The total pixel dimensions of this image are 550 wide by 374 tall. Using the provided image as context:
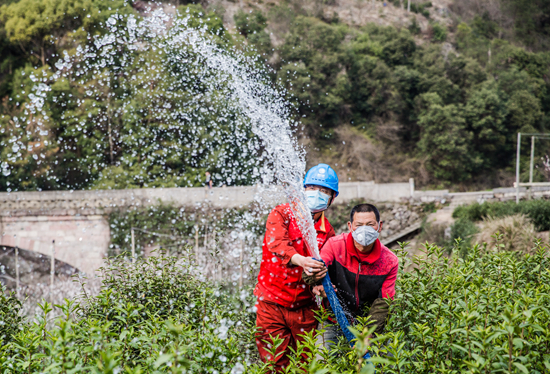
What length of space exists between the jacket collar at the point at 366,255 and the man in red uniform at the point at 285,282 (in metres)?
0.31

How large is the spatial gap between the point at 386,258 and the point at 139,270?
1813 millimetres

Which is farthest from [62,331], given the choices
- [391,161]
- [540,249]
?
[391,161]

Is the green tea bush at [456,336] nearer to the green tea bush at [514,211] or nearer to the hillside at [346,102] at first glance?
the green tea bush at [514,211]

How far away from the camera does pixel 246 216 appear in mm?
16500

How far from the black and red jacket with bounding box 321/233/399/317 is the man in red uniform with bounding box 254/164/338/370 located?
0.23 m

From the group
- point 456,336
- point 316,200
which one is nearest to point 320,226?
point 316,200

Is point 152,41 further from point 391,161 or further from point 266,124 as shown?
point 391,161

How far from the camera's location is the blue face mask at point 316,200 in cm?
288

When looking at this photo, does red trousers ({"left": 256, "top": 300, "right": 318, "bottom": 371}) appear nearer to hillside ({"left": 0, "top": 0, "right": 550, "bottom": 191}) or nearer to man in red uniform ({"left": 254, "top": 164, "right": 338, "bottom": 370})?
man in red uniform ({"left": 254, "top": 164, "right": 338, "bottom": 370})

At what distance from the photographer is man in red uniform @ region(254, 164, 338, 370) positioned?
107 inches

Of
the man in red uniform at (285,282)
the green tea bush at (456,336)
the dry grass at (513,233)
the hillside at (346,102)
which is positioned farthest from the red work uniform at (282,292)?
the hillside at (346,102)

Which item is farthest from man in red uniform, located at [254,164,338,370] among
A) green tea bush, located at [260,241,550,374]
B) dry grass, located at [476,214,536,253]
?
dry grass, located at [476,214,536,253]

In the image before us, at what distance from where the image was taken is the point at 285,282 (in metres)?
2.78

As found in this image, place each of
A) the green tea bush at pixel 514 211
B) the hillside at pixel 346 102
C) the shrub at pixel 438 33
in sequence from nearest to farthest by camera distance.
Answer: the green tea bush at pixel 514 211 → the hillside at pixel 346 102 → the shrub at pixel 438 33
